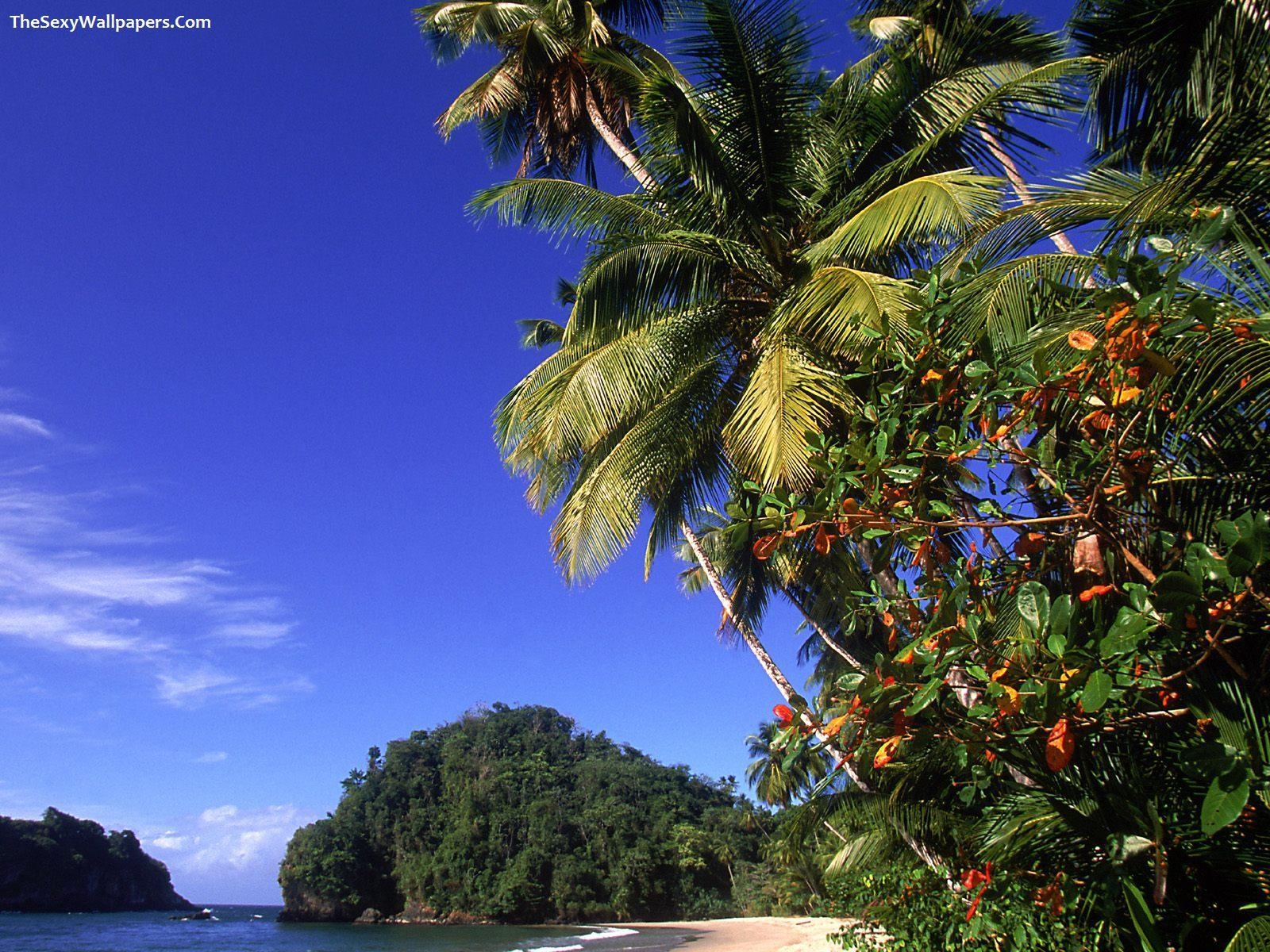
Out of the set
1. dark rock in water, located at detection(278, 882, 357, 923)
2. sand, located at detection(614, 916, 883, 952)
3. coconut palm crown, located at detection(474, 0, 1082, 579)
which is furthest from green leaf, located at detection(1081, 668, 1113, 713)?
dark rock in water, located at detection(278, 882, 357, 923)

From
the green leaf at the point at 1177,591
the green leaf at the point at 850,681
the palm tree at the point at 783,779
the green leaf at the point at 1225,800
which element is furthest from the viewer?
the palm tree at the point at 783,779

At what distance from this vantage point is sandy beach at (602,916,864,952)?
895 inches

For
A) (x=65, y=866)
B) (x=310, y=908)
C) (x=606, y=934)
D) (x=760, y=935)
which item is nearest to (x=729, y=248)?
(x=760, y=935)

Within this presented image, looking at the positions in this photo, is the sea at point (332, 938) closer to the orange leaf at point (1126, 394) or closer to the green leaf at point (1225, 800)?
the orange leaf at point (1126, 394)

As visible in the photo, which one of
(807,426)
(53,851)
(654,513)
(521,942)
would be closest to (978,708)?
(807,426)

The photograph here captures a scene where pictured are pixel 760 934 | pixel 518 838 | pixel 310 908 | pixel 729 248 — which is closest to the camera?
pixel 729 248

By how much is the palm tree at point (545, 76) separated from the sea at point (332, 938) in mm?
23847

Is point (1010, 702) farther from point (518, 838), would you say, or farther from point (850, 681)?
point (518, 838)

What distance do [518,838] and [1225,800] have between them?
5128 cm

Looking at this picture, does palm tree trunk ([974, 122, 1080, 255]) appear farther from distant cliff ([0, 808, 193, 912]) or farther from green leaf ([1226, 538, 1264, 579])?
distant cliff ([0, 808, 193, 912])

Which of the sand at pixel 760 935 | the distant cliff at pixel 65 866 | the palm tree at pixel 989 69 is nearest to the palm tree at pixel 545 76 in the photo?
the palm tree at pixel 989 69

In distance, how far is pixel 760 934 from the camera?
29906 millimetres

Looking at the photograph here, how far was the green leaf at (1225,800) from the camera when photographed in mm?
1531

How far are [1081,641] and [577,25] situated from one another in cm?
834
